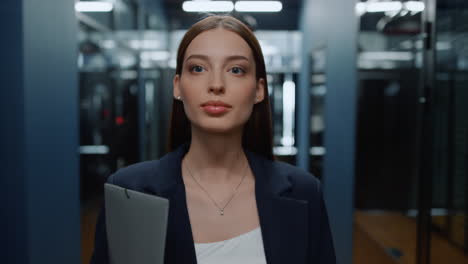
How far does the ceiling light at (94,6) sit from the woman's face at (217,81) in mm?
2261

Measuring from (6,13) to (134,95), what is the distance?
3077 millimetres

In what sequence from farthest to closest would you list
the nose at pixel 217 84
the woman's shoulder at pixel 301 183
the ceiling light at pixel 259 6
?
the ceiling light at pixel 259 6 → the woman's shoulder at pixel 301 183 → the nose at pixel 217 84

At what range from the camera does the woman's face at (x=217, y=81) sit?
1031 mm

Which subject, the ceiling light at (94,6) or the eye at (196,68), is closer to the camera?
the eye at (196,68)

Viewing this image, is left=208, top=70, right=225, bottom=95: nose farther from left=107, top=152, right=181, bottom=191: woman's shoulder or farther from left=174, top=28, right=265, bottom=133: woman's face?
left=107, top=152, right=181, bottom=191: woman's shoulder

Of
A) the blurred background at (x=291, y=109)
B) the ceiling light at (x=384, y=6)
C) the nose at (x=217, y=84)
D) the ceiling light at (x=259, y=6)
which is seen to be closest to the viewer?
the nose at (x=217, y=84)

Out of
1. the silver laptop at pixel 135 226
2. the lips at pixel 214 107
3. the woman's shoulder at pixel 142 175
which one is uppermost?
the lips at pixel 214 107

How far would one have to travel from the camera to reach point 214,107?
1.03 m

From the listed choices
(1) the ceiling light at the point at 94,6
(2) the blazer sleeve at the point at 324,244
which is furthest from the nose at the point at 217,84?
(1) the ceiling light at the point at 94,6

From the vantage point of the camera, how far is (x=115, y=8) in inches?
174

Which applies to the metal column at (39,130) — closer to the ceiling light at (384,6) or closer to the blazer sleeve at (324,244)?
the blazer sleeve at (324,244)

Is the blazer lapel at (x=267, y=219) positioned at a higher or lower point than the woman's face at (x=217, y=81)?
lower

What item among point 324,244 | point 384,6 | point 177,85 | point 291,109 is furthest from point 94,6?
point 291,109

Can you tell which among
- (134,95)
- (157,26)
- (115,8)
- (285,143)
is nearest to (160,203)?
(115,8)
